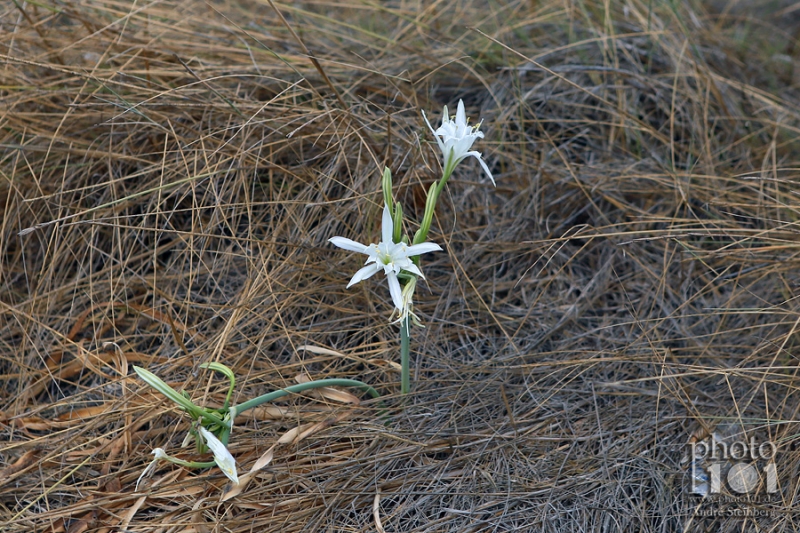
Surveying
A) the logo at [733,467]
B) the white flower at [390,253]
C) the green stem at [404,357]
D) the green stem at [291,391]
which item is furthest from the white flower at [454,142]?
the logo at [733,467]

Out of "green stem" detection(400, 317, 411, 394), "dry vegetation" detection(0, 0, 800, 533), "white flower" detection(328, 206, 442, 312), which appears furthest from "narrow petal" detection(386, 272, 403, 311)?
"dry vegetation" detection(0, 0, 800, 533)

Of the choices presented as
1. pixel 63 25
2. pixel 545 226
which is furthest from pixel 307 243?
pixel 63 25

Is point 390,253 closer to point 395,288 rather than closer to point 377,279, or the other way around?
point 395,288

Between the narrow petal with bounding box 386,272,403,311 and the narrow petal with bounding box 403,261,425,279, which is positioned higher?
the narrow petal with bounding box 403,261,425,279

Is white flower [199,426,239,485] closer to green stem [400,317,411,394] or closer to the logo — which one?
green stem [400,317,411,394]

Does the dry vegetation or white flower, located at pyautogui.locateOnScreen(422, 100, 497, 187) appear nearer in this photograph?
white flower, located at pyautogui.locateOnScreen(422, 100, 497, 187)

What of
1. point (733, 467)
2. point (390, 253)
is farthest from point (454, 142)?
point (733, 467)
